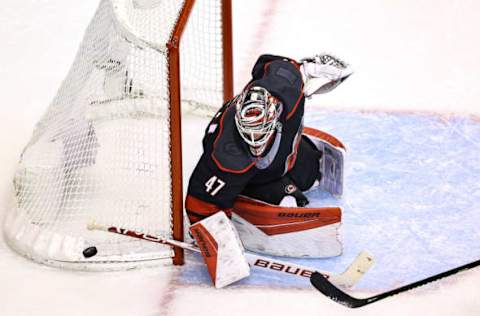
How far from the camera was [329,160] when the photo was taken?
3.59m

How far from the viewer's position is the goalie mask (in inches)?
120

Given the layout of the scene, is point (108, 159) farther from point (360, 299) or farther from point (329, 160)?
point (360, 299)

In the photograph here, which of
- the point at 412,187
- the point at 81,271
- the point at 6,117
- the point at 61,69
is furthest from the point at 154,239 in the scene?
the point at 61,69

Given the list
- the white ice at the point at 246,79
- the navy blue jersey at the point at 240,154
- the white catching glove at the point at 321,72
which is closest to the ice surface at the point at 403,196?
the white ice at the point at 246,79

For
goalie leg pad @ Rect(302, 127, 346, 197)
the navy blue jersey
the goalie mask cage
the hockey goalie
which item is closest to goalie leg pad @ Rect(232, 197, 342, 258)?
the hockey goalie

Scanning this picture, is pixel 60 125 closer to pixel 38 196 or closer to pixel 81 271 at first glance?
pixel 38 196

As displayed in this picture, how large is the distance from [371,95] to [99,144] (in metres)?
1.44

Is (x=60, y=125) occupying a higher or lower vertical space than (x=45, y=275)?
higher

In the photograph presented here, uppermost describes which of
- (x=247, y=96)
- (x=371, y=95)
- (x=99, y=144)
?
(x=247, y=96)

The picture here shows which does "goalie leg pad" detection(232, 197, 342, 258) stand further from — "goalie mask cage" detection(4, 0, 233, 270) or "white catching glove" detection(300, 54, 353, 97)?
"white catching glove" detection(300, 54, 353, 97)

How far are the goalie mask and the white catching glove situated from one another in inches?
13.7

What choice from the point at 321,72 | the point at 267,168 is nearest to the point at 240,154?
the point at 267,168

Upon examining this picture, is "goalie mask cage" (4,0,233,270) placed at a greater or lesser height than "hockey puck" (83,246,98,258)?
greater

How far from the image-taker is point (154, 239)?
127 inches
